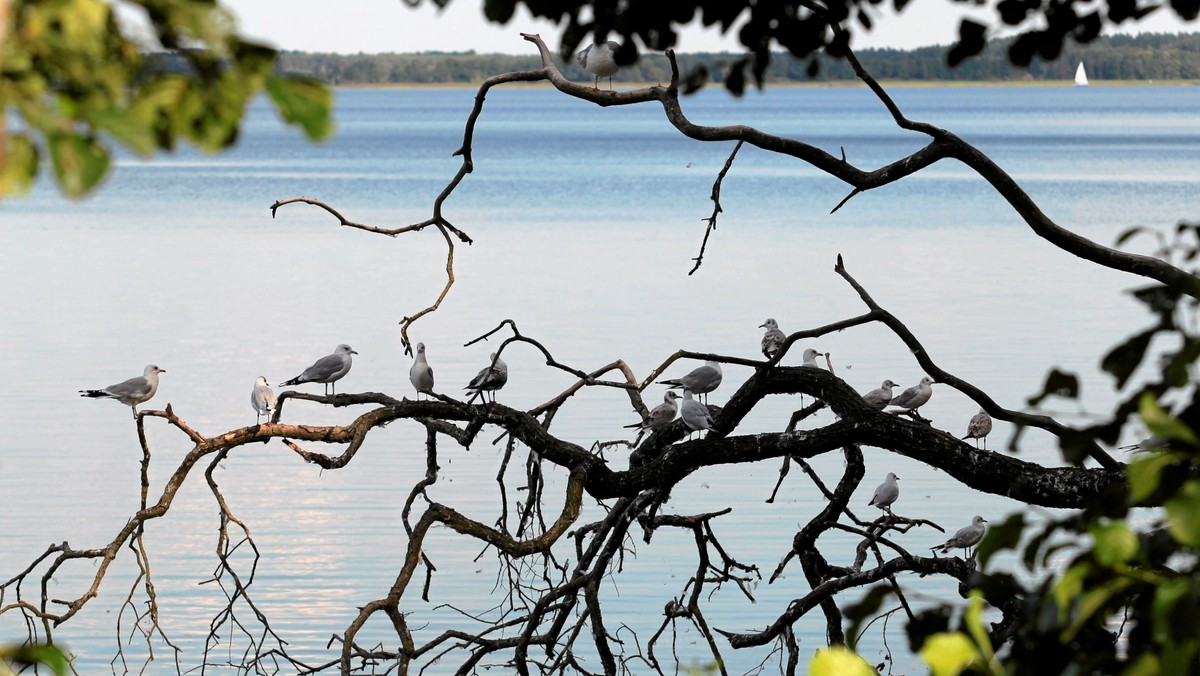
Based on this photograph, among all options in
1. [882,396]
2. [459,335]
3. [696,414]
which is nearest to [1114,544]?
[696,414]

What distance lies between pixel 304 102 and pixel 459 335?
56.1 ft

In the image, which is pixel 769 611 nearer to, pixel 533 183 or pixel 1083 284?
pixel 1083 284

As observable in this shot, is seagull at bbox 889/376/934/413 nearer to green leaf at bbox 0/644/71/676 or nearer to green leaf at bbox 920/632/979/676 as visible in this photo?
green leaf at bbox 920/632/979/676

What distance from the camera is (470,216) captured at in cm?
3834

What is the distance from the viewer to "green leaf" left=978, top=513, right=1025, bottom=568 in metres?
1.89

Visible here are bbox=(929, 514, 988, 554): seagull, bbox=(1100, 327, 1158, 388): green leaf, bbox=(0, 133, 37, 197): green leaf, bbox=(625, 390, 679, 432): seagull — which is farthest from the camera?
bbox=(929, 514, 988, 554): seagull

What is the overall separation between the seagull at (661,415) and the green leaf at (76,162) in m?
6.14

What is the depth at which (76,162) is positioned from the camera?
152cm

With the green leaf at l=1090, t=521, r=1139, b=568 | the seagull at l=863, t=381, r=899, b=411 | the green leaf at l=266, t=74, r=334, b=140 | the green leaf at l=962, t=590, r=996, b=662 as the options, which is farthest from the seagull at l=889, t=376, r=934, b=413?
the green leaf at l=266, t=74, r=334, b=140

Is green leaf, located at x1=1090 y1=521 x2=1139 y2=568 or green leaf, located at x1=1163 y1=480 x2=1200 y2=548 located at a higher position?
green leaf, located at x1=1163 y1=480 x2=1200 y2=548

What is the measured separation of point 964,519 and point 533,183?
41.7m

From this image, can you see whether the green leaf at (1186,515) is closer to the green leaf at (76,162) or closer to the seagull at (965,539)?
the green leaf at (76,162)

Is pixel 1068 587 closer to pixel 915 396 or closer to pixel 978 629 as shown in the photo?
pixel 978 629

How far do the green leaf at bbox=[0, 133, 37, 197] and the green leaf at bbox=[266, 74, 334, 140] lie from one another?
0.78ft
